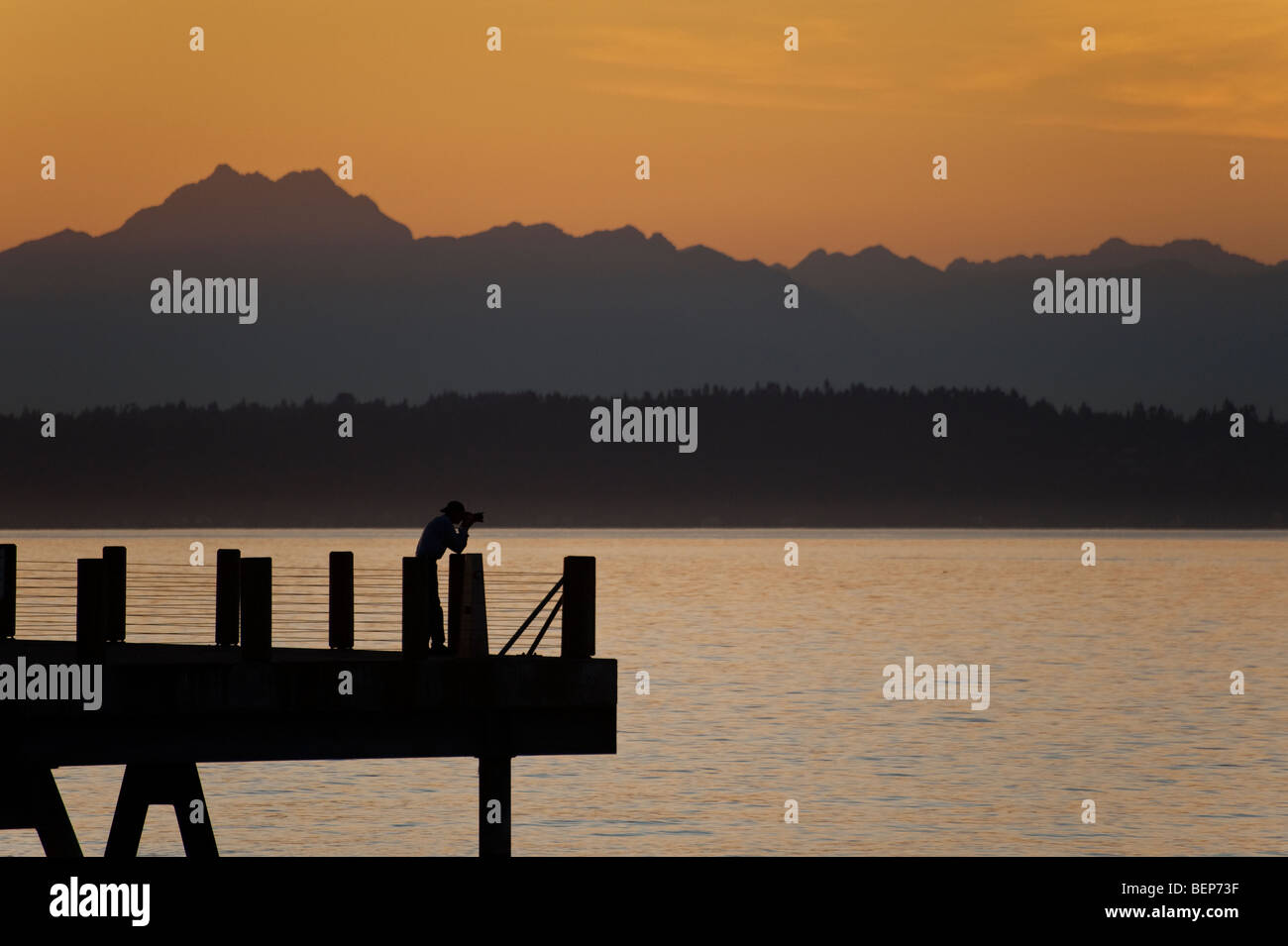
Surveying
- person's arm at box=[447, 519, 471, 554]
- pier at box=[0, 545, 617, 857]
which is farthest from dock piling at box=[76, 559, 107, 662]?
person's arm at box=[447, 519, 471, 554]

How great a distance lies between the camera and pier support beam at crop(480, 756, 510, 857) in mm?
20406

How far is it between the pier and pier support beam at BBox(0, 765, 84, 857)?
0.02 metres

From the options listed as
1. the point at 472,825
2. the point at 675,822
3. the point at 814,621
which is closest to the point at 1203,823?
the point at 675,822

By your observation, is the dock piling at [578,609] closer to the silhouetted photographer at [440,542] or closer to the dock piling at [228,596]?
the silhouetted photographer at [440,542]

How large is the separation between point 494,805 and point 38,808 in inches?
197

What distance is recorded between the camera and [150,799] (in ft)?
73.5

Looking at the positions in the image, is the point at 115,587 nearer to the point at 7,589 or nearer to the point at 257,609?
the point at 7,589

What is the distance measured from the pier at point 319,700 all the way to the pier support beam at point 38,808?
0.02 m

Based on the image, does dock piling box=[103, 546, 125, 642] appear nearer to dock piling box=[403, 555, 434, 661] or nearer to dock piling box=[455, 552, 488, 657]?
dock piling box=[403, 555, 434, 661]

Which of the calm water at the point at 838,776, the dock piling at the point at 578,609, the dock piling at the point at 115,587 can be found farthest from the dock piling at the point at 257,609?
the calm water at the point at 838,776

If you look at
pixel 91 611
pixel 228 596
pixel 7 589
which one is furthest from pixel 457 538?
pixel 7 589
